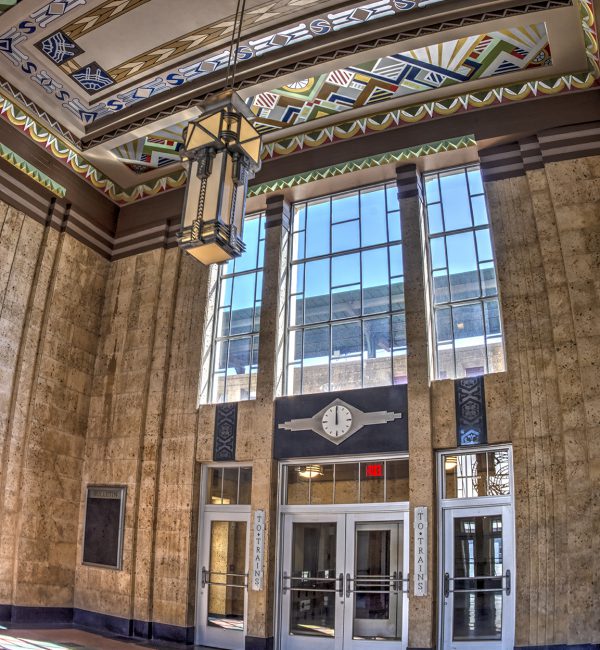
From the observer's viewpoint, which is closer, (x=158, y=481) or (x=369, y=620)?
(x=369, y=620)

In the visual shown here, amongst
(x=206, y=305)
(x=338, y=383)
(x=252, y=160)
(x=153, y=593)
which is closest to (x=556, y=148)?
(x=338, y=383)

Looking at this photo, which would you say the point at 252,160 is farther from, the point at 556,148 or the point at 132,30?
the point at 556,148

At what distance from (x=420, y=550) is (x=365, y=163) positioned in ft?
17.2

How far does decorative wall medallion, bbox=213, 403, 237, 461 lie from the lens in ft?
29.9

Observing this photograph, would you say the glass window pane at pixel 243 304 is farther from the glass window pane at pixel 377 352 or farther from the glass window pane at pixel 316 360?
the glass window pane at pixel 377 352

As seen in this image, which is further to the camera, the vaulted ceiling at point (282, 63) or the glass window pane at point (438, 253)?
the glass window pane at point (438, 253)

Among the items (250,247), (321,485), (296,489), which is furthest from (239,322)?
(321,485)

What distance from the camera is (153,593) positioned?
9023mm

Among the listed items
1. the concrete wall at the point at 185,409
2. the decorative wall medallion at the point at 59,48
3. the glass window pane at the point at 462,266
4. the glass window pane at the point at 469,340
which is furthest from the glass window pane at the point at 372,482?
the decorative wall medallion at the point at 59,48

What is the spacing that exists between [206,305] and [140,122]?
279cm

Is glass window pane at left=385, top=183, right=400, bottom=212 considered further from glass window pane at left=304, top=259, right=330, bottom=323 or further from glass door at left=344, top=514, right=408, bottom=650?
glass door at left=344, top=514, right=408, bottom=650

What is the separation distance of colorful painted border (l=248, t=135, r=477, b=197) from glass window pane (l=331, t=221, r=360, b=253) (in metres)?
0.76

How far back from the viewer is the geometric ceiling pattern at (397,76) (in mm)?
8289

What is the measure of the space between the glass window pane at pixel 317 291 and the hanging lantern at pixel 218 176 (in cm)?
414
